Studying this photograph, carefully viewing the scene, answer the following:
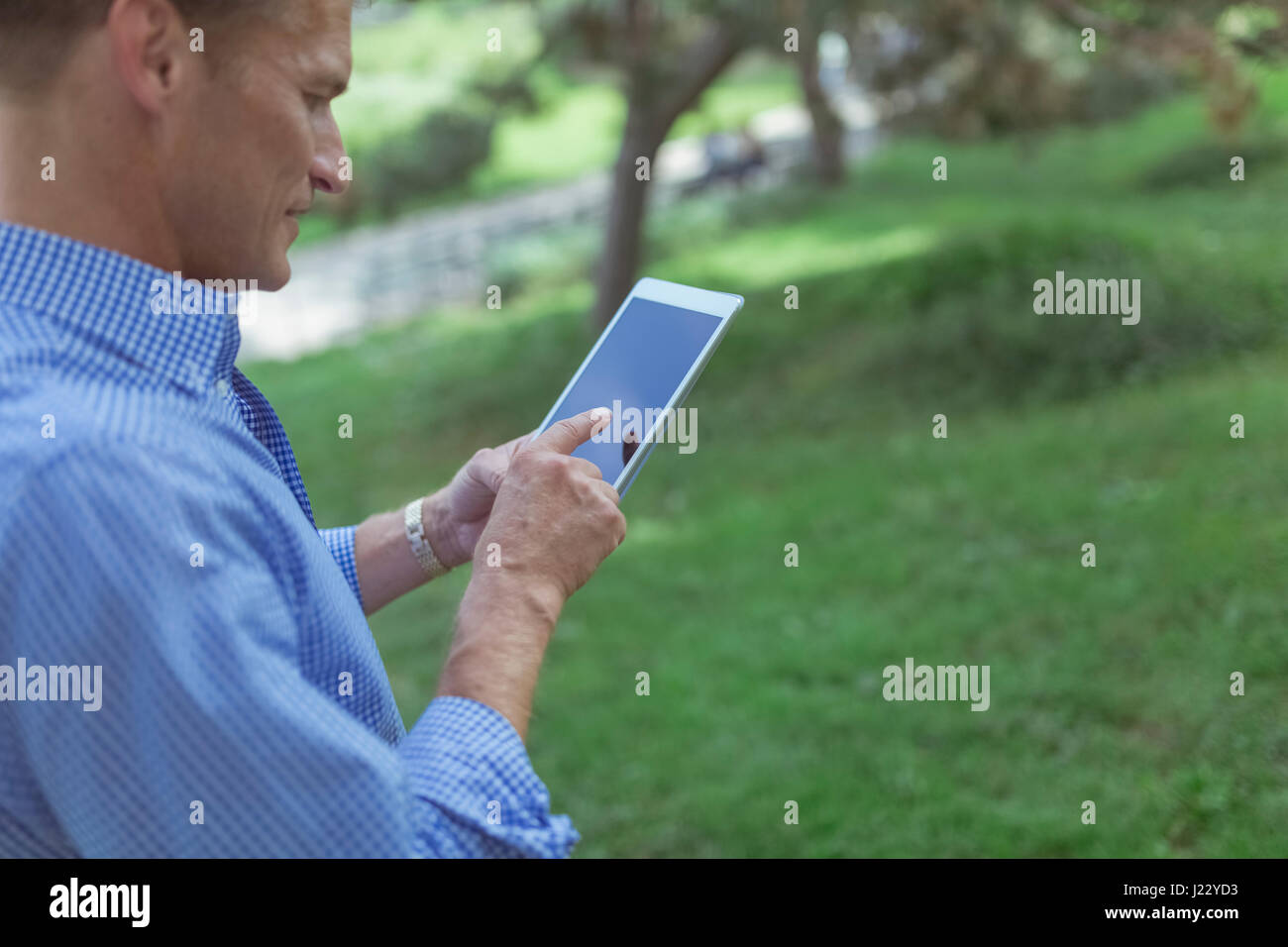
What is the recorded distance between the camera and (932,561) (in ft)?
21.1

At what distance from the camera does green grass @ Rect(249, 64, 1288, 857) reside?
4480 mm

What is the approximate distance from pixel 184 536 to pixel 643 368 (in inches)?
38.0

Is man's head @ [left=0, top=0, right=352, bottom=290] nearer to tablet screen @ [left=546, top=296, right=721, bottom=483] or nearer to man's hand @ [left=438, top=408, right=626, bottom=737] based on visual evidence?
man's hand @ [left=438, top=408, right=626, bottom=737]

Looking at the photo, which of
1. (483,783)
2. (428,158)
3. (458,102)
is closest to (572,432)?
(483,783)

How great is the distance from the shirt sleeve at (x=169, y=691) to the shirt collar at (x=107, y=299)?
0.15 meters

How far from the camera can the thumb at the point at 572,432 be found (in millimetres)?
1665

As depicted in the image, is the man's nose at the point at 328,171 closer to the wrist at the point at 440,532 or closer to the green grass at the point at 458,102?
the wrist at the point at 440,532

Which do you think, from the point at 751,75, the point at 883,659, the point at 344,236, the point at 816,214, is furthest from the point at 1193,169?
→ the point at 751,75

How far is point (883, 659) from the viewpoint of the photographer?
18.1 feet

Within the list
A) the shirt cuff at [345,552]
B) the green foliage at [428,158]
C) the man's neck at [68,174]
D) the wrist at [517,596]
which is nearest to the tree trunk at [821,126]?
the green foliage at [428,158]

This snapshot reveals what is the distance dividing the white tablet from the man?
1.20 feet

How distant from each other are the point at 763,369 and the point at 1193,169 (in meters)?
8.52

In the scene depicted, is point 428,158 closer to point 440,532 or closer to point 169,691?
point 440,532

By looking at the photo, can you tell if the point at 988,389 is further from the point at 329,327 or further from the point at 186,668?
the point at 329,327
